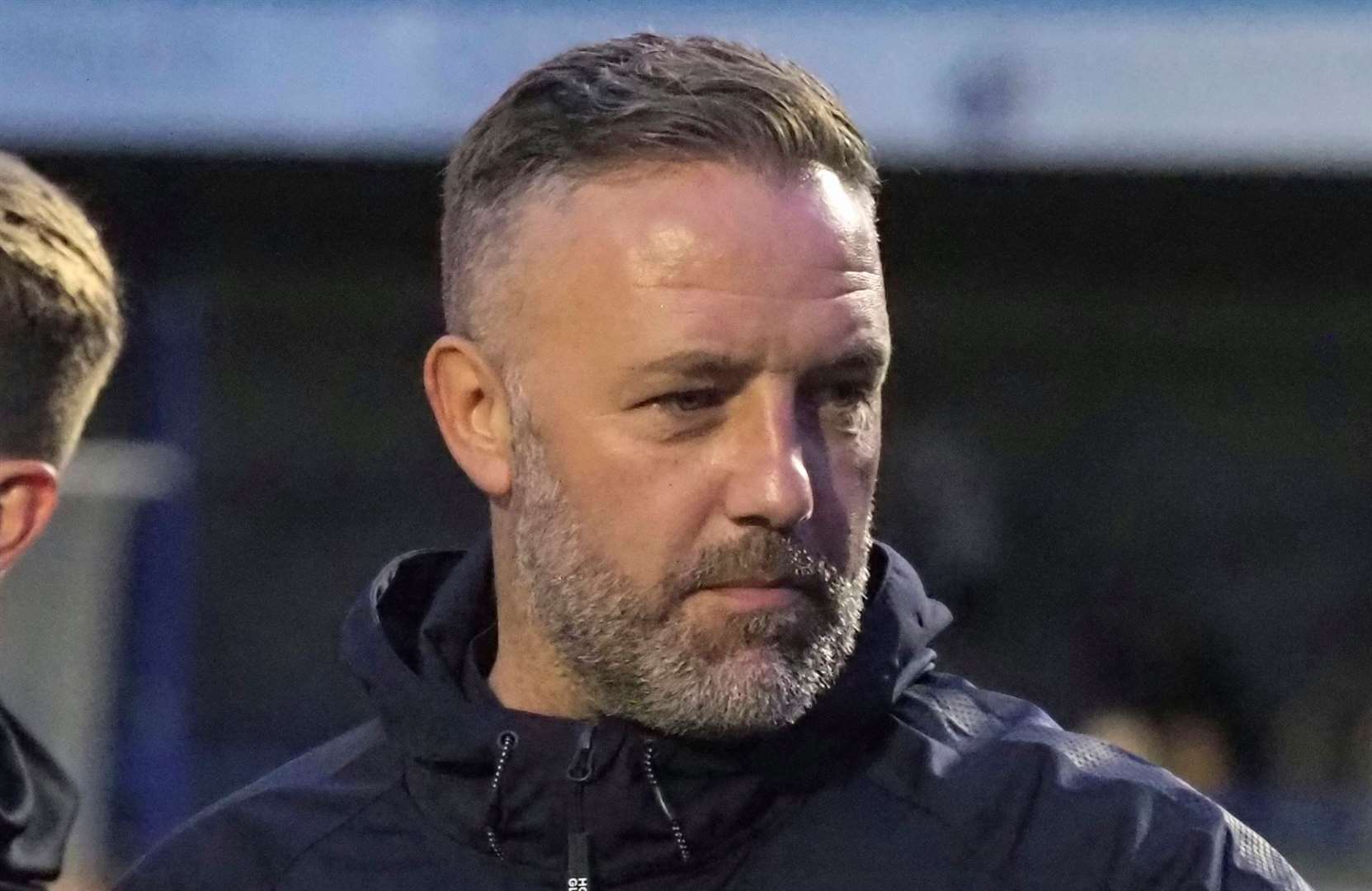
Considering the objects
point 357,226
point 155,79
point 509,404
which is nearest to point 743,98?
point 509,404

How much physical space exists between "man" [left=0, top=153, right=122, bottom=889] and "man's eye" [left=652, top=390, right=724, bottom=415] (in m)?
0.76

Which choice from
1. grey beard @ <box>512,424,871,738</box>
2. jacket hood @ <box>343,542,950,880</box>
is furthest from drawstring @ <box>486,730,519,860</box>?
grey beard @ <box>512,424,871,738</box>

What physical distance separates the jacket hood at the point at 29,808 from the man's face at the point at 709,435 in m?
0.60

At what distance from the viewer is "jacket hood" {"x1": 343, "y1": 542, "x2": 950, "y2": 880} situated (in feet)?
6.53

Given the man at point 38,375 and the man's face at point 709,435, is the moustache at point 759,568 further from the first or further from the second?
the man at point 38,375

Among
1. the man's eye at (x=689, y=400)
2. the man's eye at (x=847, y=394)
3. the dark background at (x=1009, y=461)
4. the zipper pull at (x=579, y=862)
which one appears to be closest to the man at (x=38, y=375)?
the zipper pull at (x=579, y=862)

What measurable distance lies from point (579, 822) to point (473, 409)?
451mm

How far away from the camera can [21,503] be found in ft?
7.76

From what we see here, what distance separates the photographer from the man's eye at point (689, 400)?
1997 mm

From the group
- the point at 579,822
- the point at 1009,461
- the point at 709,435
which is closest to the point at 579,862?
the point at 579,822

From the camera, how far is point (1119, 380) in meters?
10.7

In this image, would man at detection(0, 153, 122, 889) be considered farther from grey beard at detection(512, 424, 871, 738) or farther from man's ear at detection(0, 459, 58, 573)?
grey beard at detection(512, 424, 871, 738)

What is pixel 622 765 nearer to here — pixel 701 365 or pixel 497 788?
pixel 497 788

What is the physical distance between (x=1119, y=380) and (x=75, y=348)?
8.75m
